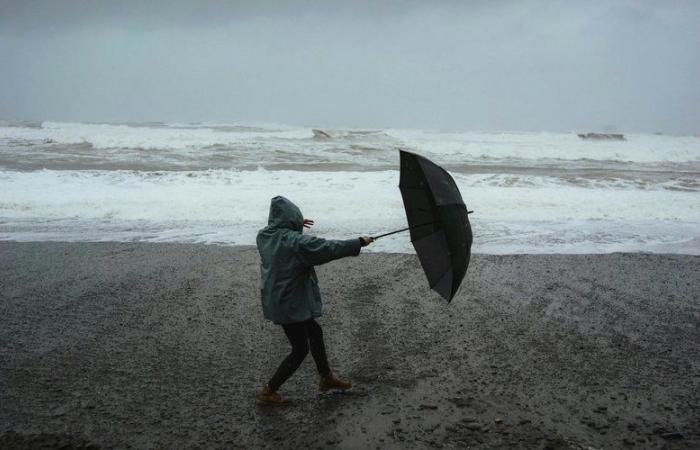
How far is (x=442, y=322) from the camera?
5.13 metres

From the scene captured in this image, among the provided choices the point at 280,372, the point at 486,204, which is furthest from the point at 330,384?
the point at 486,204

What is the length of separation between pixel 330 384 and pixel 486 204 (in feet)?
28.9

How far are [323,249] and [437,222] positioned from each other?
860mm

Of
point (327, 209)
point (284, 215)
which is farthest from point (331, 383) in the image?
point (327, 209)

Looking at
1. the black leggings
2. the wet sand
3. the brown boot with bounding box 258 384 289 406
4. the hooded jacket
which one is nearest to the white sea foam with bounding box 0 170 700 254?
the wet sand

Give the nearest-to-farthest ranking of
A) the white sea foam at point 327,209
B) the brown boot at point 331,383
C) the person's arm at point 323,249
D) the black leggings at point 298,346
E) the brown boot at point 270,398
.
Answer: the person's arm at point 323,249
the black leggings at point 298,346
the brown boot at point 270,398
the brown boot at point 331,383
the white sea foam at point 327,209

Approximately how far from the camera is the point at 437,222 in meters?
3.56

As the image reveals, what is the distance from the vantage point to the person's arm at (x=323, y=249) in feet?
10.4

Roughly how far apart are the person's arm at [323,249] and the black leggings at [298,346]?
19.5 inches

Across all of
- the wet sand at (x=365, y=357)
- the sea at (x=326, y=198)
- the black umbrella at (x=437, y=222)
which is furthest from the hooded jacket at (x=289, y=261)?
the sea at (x=326, y=198)

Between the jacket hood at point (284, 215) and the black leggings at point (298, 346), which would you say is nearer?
the jacket hood at point (284, 215)

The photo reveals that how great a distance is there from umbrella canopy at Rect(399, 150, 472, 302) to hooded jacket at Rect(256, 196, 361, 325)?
61 cm

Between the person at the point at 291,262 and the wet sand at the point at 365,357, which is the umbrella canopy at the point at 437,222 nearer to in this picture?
the person at the point at 291,262

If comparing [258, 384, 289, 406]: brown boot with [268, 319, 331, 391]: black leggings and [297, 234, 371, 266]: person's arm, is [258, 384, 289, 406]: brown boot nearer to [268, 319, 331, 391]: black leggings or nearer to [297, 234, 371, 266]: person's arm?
[268, 319, 331, 391]: black leggings
